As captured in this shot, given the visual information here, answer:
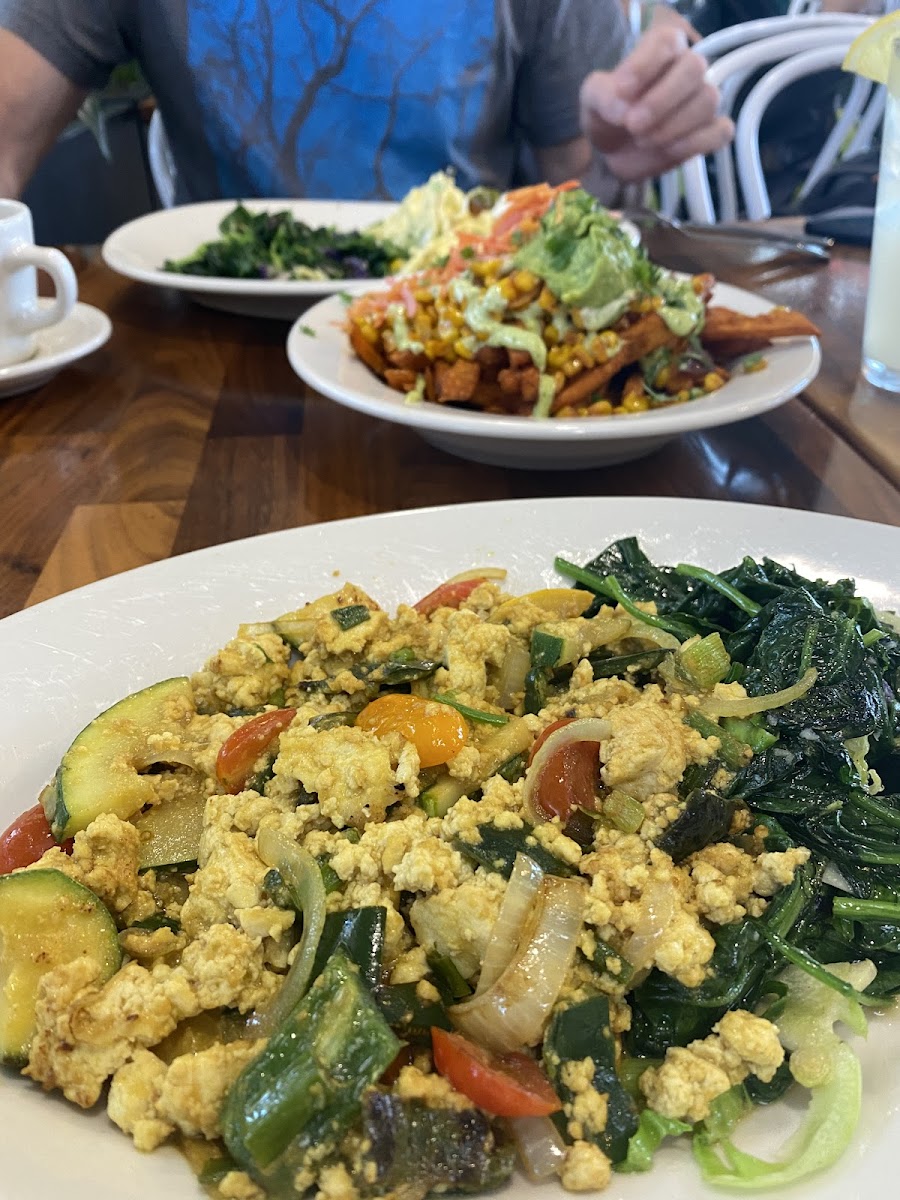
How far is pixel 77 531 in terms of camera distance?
2146mm

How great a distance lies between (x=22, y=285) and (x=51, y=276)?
0.08 metres

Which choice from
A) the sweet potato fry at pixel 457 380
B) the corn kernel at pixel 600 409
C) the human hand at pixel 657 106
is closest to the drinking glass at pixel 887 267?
the corn kernel at pixel 600 409

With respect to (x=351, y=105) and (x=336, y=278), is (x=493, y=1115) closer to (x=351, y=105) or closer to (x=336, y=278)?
(x=336, y=278)

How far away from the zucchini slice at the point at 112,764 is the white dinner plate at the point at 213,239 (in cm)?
200

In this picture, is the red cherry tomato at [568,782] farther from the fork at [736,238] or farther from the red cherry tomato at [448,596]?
the fork at [736,238]

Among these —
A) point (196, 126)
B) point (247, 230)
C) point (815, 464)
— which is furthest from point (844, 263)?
point (196, 126)

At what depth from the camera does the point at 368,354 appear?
8.25ft

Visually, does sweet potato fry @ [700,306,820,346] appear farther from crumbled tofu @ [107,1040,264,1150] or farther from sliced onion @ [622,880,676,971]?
crumbled tofu @ [107,1040,264,1150]

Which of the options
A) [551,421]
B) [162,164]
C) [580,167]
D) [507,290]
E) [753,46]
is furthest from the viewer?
[162,164]

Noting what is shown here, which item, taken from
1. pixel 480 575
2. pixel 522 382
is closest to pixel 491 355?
pixel 522 382

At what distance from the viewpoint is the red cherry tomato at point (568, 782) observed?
1210mm

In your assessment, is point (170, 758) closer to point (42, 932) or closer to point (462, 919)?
point (42, 932)

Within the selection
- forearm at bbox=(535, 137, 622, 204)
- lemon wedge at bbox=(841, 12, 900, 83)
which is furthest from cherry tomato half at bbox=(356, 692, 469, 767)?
forearm at bbox=(535, 137, 622, 204)

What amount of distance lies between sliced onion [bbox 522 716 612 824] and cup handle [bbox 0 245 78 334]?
220 cm
